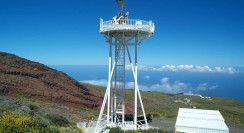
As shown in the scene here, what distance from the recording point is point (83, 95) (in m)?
41.0

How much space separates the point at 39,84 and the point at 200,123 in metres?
31.0

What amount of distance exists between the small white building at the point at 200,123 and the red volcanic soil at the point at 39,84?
22714 millimetres

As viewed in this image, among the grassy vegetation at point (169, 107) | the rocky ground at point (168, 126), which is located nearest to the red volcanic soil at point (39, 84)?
the grassy vegetation at point (169, 107)

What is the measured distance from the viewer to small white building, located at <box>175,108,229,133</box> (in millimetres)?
16250

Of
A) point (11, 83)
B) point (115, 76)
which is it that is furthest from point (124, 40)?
point (11, 83)

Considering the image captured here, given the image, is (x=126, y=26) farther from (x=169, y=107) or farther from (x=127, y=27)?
(x=169, y=107)

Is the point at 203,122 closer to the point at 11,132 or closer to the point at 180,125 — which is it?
the point at 180,125

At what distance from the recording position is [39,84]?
3778 cm

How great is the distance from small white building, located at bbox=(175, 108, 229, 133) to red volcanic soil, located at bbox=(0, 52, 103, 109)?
74.5ft

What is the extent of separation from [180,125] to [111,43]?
30.6 feet

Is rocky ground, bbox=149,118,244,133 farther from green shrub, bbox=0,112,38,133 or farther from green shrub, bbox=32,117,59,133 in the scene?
green shrub, bbox=0,112,38,133

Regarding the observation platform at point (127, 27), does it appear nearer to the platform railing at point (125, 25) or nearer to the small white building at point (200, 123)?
the platform railing at point (125, 25)

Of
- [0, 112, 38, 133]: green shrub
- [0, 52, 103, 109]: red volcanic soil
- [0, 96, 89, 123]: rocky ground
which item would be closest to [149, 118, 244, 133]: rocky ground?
[0, 96, 89, 123]: rocky ground

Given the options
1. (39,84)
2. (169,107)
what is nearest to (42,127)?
(39,84)
